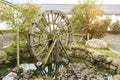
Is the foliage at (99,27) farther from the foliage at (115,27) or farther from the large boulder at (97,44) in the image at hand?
the foliage at (115,27)

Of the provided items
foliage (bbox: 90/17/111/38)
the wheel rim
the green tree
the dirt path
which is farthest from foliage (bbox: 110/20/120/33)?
the wheel rim

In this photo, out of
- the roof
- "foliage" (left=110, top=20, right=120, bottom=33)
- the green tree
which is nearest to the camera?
the green tree

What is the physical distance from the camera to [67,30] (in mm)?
13891

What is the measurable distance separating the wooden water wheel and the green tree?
373cm

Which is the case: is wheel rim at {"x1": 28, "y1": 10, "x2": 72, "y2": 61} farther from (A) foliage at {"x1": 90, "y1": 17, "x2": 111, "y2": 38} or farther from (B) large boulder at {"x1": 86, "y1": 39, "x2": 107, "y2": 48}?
(A) foliage at {"x1": 90, "y1": 17, "x2": 111, "y2": 38}

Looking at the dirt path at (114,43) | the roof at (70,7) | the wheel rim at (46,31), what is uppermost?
the roof at (70,7)

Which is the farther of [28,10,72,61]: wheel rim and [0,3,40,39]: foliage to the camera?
[0,3,40,39]: foliage

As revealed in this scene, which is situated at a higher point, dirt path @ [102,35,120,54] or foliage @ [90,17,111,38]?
foliage @ [90,17,111,38]

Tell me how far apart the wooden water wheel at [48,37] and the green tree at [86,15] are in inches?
147

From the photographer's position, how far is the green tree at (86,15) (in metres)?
16.9

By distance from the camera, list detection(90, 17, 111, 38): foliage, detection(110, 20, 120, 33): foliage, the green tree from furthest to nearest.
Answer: detection(110, 20, 120, 33): foliage
the green tree
detection(90, 17, 111, 38): foliage

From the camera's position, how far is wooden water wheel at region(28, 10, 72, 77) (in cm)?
1110

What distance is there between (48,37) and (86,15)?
19.1 ft

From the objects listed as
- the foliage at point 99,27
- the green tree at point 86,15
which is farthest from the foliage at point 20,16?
the foliage at point 99,27
